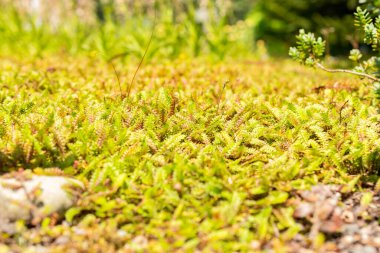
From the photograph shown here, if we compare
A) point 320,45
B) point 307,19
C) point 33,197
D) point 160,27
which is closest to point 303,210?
point 320,45

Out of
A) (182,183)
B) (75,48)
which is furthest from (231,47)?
(182,183)

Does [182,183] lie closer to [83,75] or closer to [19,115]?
[19,115]

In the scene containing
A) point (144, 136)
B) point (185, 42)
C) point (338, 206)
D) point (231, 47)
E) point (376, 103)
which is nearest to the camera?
point (338, 206)

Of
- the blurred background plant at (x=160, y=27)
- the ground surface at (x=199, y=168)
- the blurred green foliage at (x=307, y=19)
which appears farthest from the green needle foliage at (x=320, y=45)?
the blurred green foliage at (x=307, y=19)

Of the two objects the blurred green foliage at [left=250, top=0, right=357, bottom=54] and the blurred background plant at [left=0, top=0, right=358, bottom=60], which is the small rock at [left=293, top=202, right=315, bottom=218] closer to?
the blurred background plant at [left=0, top=0, right=358, bottom=60]

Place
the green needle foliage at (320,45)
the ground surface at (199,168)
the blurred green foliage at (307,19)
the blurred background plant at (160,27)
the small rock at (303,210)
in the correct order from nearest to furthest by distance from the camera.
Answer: the ground surface at (199,168), the small rock at (303,210), the green needle foliage at (320,45), the blurred background plant at (160,27), the blurred green foliage at (307,19)

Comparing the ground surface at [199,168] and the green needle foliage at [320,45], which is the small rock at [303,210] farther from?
the green needle foliage at [320,45]

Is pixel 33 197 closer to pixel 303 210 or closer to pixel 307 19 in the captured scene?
pixel 303 210
